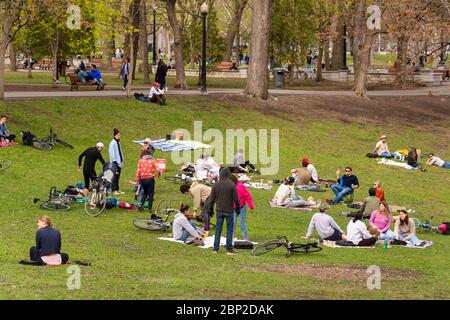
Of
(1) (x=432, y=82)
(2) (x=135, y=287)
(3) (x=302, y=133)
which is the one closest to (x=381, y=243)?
(2) (x=135, y=287)

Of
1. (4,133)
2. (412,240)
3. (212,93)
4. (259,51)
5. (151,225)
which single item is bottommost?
(412,240)

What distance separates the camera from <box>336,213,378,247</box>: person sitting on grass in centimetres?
2122

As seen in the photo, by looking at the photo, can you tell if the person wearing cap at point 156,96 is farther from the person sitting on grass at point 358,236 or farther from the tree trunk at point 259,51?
the person sitting on grass at point 358,236

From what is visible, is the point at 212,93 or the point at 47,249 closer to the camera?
the point at 47,249

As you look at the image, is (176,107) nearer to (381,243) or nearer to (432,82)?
(381,243)

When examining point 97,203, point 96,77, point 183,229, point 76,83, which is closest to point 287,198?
point 97,203

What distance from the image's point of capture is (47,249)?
55.1ft

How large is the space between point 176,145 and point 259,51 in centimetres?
1441

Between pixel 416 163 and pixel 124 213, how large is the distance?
635 inches

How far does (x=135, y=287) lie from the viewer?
49.6 feet

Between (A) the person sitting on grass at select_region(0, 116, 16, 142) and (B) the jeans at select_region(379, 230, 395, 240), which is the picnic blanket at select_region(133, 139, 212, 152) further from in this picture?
(B) the jeans at select_region(379, 230, 395, 240)

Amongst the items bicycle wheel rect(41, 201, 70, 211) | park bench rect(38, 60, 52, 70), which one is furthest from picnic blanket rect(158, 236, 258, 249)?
park bench rect(38, 60, 52, 70)

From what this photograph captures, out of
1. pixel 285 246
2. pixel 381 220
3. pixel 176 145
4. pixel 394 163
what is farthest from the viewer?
pixel 394 163

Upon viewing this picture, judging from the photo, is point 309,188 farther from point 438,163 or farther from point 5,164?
point 438,163
